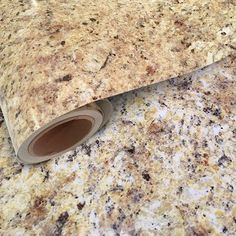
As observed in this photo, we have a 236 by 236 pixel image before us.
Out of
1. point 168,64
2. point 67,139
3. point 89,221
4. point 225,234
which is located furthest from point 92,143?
point 225,234

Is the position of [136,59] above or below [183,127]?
above

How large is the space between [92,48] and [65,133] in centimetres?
45

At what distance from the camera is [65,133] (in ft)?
6.31

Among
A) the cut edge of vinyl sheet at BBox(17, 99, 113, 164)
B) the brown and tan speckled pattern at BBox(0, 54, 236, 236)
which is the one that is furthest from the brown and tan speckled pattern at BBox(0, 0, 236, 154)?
the brown and tan speckled pattern at BBox(0, 54, 236, 236)

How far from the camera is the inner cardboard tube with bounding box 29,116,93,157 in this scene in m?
1.83

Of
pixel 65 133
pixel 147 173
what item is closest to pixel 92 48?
pixel 65 133

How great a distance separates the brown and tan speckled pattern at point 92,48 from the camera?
169cm

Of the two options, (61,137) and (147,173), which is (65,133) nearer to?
(61,137)

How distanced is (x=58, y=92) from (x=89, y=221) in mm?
611

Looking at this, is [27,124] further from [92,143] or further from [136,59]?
[136,59]

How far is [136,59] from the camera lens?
1.84m

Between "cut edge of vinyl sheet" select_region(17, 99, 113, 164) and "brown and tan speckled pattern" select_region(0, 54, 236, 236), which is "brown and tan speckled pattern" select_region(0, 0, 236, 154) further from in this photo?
"brown and tan speckled pattern" select_region(0, 54, 236, 236)

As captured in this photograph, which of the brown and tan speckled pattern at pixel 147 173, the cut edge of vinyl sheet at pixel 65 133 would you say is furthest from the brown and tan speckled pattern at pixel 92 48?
the brown and tan speckled pattern at pixel 147 173

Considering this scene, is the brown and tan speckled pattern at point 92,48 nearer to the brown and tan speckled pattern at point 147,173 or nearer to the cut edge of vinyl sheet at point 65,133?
the cut edge of vinyl sheet at point 65,133
